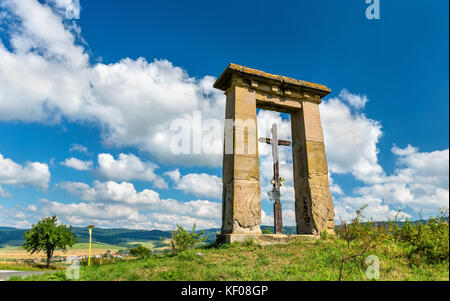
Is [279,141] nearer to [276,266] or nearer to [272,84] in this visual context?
[272,84]

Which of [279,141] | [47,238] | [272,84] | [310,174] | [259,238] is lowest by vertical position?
[47,238]

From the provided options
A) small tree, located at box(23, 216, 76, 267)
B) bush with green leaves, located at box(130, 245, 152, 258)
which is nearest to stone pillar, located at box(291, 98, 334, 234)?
bush with green leaves, located at box(130, 245, 152, 258)

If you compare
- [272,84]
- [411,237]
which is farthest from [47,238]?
[411,237]

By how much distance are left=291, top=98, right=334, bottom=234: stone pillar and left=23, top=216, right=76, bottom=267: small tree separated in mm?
28598

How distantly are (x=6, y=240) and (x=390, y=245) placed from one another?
239549 millimetres

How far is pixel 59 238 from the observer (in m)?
28.6

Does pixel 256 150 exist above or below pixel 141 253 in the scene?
above

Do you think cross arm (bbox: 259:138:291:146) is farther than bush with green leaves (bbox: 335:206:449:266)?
Yes

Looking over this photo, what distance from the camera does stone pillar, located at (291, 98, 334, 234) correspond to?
8.16 m

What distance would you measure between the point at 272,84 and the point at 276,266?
565 cm

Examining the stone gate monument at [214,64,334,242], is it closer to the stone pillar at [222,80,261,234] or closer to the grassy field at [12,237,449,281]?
the stone pillar at [222,80,261,234]

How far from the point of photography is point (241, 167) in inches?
296
